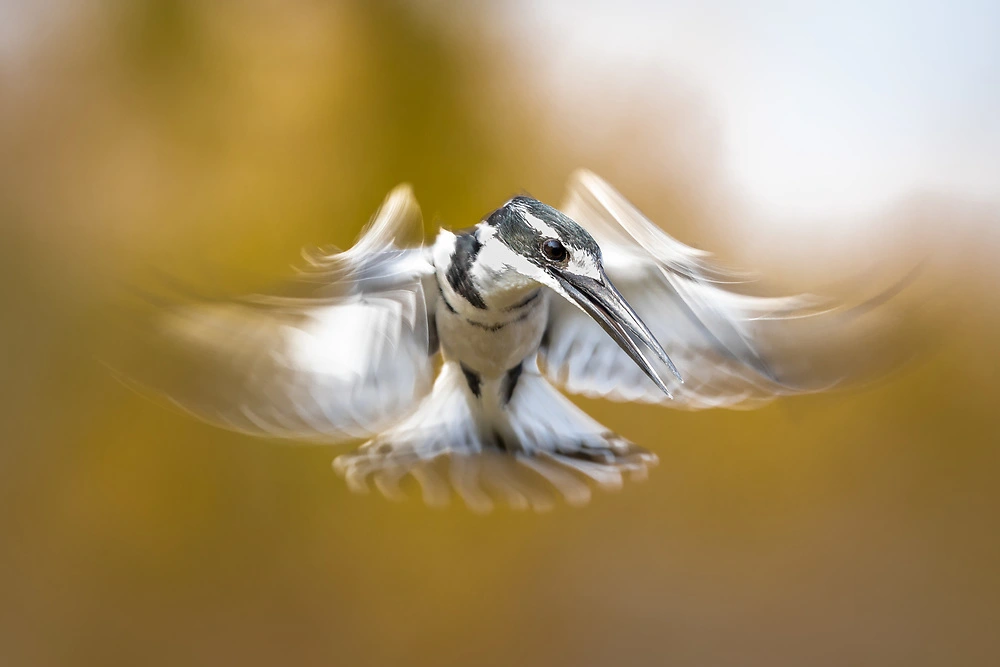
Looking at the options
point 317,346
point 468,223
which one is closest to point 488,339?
point 317,346

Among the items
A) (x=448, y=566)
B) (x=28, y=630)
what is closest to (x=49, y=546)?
(x=28, y=630)

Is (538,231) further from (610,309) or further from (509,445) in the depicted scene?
(509,445)

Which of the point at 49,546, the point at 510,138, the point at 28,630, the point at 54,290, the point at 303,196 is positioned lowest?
the point at 28,630

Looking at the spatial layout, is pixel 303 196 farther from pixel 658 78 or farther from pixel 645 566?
pixel 645 566

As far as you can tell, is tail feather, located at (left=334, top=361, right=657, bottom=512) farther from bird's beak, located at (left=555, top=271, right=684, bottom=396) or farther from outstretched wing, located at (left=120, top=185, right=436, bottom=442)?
bird's beak, located at (left=555, top=271, right=684, bottom=396)

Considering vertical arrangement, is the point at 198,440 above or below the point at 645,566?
above

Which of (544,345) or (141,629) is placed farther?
(141,629)

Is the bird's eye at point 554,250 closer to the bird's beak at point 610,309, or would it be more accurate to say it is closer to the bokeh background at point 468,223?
the bird's beak at point 610,309
